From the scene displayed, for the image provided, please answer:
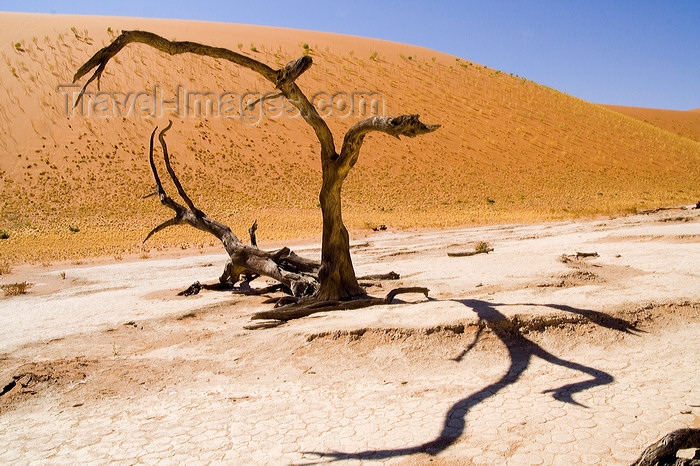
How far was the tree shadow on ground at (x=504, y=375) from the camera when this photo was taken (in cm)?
348

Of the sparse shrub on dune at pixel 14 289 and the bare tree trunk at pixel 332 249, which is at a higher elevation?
Result: the bare tree trunk at pixel 332 249

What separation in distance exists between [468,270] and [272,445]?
6241mm

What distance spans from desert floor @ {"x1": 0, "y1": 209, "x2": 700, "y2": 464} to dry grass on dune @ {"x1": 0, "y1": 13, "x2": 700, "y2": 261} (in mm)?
11582

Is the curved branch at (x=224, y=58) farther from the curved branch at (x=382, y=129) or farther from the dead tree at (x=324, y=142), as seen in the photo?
the curved branch at (x=382, y=129)

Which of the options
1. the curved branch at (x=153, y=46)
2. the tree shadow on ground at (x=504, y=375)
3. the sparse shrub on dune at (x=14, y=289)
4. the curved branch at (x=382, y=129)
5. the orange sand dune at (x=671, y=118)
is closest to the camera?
the tree shadow on ground at (x=504, y=375)

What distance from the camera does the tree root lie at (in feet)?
21.8

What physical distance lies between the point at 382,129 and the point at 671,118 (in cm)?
7988

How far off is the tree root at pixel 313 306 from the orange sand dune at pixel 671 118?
70853 millimetres

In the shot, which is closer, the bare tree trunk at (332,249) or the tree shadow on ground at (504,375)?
the tree shadow on ground at (504,375)

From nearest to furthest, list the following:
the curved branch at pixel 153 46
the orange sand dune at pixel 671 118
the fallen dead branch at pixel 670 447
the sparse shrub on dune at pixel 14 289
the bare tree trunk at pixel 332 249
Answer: the fallen dead branch at pixel 670 447 < the curved branch at pixel 153 46 < the bare tree trunk at pixel 332 249 < the sparse shrub on dune at pixel 14 289 < the orange sand dune at pixel 671 118

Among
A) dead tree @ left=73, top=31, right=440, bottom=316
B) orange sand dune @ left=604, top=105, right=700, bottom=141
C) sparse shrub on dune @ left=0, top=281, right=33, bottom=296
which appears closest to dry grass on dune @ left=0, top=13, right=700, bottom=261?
sparse shrub on dune @ left=0, top=281, right=33, bottom=296

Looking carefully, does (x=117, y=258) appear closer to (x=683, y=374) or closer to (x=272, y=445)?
(x=272, y=445)

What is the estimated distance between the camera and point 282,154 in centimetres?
3056

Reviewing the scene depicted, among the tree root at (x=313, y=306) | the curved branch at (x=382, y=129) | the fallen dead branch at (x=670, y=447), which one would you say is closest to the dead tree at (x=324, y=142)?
the curved branch at (x=382, y=129)
